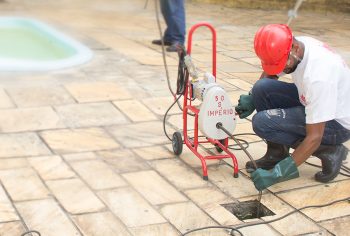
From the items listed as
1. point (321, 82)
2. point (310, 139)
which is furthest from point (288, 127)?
point (321, 82)

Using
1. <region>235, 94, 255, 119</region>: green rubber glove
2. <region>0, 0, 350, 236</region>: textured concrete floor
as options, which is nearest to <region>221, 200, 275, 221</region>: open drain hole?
<region>0, 0, 350, 236</region>: textured concrete floor

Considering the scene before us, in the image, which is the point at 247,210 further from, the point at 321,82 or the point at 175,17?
the point at 175,17

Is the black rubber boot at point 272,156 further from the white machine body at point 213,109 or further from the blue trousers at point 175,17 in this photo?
the blue trousers at point 175,17

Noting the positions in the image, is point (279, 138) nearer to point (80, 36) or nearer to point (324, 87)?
point (324, 87)

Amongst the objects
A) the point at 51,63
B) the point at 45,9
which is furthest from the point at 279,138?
the point at 45,9

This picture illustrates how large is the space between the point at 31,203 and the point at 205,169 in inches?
35.5

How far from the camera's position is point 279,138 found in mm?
3203

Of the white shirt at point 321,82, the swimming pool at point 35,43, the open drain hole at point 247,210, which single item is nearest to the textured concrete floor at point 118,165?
the open drain hole at point 247,210

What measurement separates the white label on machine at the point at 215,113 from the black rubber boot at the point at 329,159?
0.50 meters

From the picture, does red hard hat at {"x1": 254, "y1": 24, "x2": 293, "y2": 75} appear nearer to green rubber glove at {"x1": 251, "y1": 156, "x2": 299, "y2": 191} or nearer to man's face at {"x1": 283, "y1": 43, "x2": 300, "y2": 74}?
man's face at {"x1": 283, "y1": 43, "x2": 300, "y2": 74}

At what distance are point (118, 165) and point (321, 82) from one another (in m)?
1.18

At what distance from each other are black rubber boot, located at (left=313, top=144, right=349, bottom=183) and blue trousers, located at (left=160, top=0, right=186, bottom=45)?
2.96 metres

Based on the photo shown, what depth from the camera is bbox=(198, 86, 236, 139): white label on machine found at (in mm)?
3084

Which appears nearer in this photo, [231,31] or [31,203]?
[31,203]
